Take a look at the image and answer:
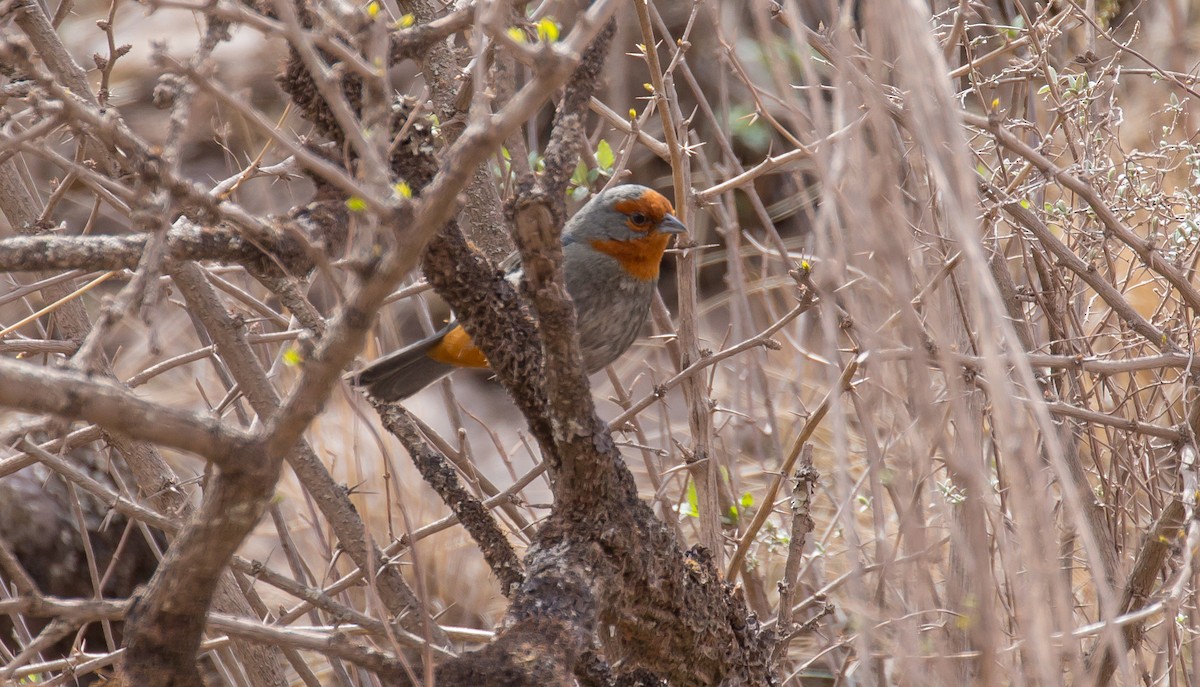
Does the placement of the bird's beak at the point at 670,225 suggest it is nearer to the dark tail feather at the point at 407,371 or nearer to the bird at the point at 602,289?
the bird at the point at 602,289

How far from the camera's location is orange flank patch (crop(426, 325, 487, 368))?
4277 millimetres

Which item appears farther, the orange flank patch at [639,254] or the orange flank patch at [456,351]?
the orange flank patch at [639,254]

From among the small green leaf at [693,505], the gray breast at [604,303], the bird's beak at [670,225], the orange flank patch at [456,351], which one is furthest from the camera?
the gray breast at [604,303]

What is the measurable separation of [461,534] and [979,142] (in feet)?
11.7

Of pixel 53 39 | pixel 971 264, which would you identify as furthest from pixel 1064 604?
pixel 53 39

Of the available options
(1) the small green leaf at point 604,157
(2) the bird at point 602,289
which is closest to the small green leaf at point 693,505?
(2) the bird at point 602,289

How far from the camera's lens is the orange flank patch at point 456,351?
168 inches

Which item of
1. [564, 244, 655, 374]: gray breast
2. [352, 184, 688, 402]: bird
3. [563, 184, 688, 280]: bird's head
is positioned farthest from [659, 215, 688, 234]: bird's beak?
[564, 244, 655, 374]: gray breast

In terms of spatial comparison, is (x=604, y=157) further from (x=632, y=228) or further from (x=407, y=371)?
(x=407, y=371)

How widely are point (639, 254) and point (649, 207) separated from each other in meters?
0.20

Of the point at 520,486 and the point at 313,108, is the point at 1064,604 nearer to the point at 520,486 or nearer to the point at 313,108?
the point at 313,108

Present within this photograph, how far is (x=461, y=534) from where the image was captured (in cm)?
648

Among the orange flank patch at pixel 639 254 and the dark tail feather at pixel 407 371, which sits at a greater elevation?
the orange flank patch at pixel 639 254

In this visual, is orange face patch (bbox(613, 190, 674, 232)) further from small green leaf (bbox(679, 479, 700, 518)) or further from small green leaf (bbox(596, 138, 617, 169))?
small green leaf (bbox(679, 479, 700, 518))
